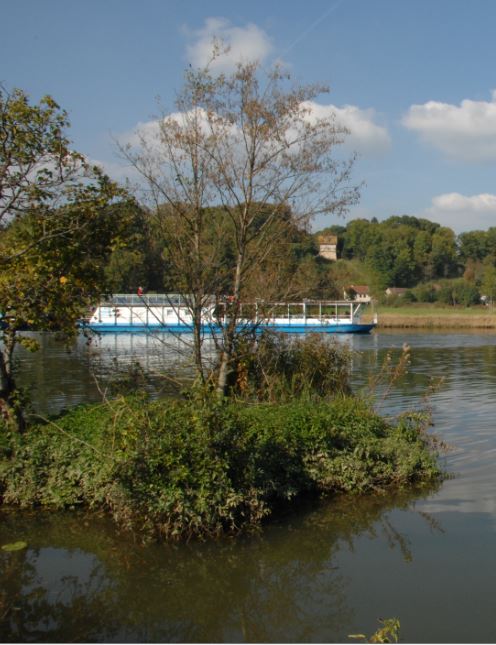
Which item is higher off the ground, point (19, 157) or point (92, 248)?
point (19, 157)

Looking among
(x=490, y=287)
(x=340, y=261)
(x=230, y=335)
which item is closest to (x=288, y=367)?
(x=230, y=335)

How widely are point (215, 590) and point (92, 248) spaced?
6.34 m

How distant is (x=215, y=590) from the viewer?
6.69 metres

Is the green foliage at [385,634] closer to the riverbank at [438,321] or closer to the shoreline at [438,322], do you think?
the shoreline at [438,322]

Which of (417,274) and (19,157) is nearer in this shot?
(19,157)

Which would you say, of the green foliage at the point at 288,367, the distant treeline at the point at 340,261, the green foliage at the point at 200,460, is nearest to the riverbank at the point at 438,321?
the distant treeline at the point at 340,261

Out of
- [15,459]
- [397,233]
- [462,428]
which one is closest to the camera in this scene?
[15,459]

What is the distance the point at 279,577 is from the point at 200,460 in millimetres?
1557

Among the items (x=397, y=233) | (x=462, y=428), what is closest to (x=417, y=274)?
(x=397, y=233)

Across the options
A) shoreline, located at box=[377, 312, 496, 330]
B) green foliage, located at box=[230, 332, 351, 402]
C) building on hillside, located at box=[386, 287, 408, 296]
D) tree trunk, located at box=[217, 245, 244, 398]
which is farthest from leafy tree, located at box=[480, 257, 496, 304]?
tree trunk, located at box=[217, 245, 244, 398]

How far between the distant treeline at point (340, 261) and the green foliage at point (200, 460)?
2832 mm

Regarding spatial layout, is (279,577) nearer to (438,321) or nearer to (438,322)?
(438,322)

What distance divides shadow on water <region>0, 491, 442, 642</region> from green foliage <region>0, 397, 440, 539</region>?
1.02 ft

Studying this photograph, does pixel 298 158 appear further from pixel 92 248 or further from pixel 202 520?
pixel 202 520
